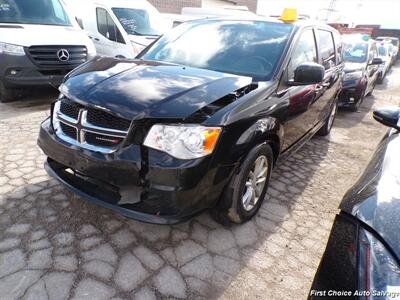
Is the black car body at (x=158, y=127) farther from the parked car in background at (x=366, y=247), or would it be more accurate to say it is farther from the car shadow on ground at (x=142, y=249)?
the parked car in background at (x=366, y=247)

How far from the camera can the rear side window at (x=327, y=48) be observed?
405cm

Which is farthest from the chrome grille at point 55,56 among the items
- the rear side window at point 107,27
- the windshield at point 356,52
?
the windshield at point 356,52

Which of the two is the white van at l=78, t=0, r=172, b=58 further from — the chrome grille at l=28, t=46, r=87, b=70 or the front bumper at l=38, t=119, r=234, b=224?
the front bumper at l=38, t=119, r=234, b=224

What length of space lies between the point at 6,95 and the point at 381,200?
6.09 meters

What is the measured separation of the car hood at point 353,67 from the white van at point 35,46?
5.97m

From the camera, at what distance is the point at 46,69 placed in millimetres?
5457

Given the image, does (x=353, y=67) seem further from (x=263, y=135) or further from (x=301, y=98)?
(x=263, y=135)

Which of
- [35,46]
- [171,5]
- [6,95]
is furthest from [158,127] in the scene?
[171,5]

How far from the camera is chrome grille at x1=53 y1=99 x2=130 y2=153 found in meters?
2.13

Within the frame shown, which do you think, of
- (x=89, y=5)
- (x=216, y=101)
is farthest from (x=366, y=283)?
(x=89, y=5)

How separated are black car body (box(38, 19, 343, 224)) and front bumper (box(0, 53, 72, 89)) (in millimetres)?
3111

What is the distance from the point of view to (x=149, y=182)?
2061 mm

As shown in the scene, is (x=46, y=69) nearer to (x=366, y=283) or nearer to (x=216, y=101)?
(x=216, y=101)

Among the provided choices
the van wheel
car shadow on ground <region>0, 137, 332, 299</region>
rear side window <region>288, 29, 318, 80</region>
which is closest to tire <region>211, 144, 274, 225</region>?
car shadow on ground <region>0, 137, 332, 299</region>
